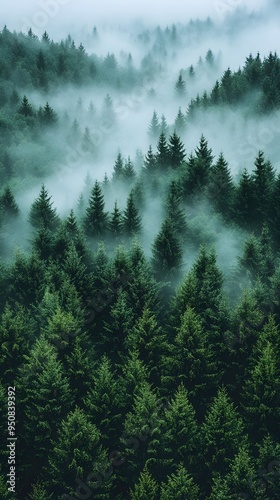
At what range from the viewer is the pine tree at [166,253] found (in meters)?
49.7

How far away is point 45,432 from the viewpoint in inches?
1368

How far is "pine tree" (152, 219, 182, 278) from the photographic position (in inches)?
1955

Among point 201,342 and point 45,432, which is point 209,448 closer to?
point 201,342

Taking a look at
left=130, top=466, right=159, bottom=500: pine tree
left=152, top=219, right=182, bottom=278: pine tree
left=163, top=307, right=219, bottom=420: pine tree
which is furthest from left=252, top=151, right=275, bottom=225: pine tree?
left=130, top=466, right=159, bottom=500: pine tree

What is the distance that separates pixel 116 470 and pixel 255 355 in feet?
42.8

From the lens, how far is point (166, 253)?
49.8 metres

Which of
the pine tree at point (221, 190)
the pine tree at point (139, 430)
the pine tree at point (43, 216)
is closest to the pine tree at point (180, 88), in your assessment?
the pine tree at point (221, 190)

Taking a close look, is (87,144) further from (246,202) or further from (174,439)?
(174,439)

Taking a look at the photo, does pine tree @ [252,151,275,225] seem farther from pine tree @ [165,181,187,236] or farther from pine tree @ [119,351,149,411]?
pine tree @ [119,351,149,411]

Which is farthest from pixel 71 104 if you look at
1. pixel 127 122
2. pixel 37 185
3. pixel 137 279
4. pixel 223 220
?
pixel 137 279

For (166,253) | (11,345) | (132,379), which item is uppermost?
(166,253)

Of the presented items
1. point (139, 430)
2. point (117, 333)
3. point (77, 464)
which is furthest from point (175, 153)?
point (77, 464)

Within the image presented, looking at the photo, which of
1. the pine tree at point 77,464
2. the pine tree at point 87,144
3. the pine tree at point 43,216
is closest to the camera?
the pine tree at point 77,464

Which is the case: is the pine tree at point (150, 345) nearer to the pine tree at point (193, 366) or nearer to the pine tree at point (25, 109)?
the pine tree at point (193, 366)
